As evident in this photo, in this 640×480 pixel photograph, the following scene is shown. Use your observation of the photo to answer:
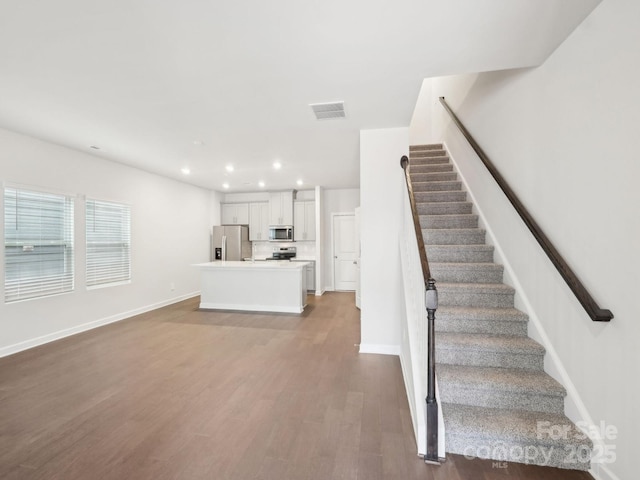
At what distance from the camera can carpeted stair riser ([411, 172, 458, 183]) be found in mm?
4201

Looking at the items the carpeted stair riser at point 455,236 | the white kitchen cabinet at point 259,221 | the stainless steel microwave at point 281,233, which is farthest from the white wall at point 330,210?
the carpeted stair riser at point 455,236

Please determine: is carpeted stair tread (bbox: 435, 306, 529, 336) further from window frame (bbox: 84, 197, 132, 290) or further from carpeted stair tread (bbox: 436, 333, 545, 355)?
window frame (bbox: 84, 197, 132, 290)

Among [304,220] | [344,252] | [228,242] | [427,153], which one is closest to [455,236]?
[427,153]

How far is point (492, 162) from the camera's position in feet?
9.86

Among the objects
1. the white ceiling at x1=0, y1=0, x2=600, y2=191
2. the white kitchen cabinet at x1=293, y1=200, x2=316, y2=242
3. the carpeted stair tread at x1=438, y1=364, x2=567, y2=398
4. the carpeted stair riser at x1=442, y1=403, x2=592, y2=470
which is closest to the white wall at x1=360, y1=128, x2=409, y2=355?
the white ceiling at x1=0, y1=0, x2=600, y2=191

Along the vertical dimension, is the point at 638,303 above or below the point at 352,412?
above

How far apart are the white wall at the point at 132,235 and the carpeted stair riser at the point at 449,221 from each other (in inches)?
202

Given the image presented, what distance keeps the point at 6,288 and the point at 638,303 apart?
5.85m

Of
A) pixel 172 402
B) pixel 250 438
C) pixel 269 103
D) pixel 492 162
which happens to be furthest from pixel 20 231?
pixel 492 162

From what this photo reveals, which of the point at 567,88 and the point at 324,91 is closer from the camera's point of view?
the point at 567,88

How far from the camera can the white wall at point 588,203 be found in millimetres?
1459

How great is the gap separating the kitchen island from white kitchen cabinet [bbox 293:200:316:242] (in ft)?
6.72

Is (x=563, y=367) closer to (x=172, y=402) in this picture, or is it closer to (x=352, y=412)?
(x=352, y=412)

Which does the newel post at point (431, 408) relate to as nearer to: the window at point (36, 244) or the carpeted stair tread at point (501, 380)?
the carpeted stair tread at point (501, 380)
